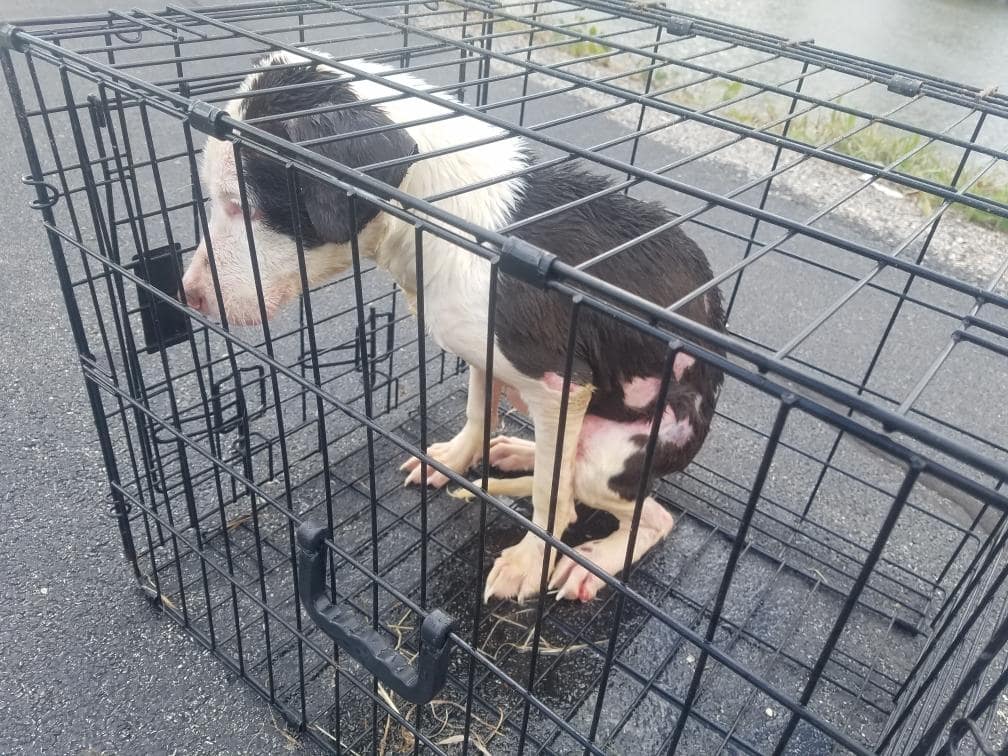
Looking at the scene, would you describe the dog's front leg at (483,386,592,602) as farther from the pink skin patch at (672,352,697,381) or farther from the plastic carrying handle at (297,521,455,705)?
the plastic carrying handle at (297,521,455,705)

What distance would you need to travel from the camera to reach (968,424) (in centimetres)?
204

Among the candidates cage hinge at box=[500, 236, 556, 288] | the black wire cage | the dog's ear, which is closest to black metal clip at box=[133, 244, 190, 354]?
the black wire cage

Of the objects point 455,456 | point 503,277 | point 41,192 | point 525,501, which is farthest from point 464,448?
point 41,192

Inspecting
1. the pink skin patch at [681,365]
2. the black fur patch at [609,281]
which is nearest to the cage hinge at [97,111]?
the black fur patch at [609,281]

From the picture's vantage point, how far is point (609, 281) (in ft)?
4.10

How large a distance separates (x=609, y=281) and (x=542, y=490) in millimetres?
366

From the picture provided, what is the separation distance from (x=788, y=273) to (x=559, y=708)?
185 centimetres

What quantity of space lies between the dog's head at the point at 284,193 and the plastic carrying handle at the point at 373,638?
1.12ft

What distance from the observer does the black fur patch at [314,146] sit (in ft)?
3.45

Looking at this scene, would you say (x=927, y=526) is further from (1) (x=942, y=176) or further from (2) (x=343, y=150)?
(1) (x=942, y=176)

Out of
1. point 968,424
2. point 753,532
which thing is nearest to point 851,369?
point 968,424

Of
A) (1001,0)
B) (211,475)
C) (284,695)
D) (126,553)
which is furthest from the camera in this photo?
(1001,0)

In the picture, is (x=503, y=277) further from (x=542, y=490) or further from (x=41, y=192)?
(x=41, y=192)

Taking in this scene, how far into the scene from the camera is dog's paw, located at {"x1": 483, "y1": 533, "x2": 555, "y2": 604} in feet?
4.70
